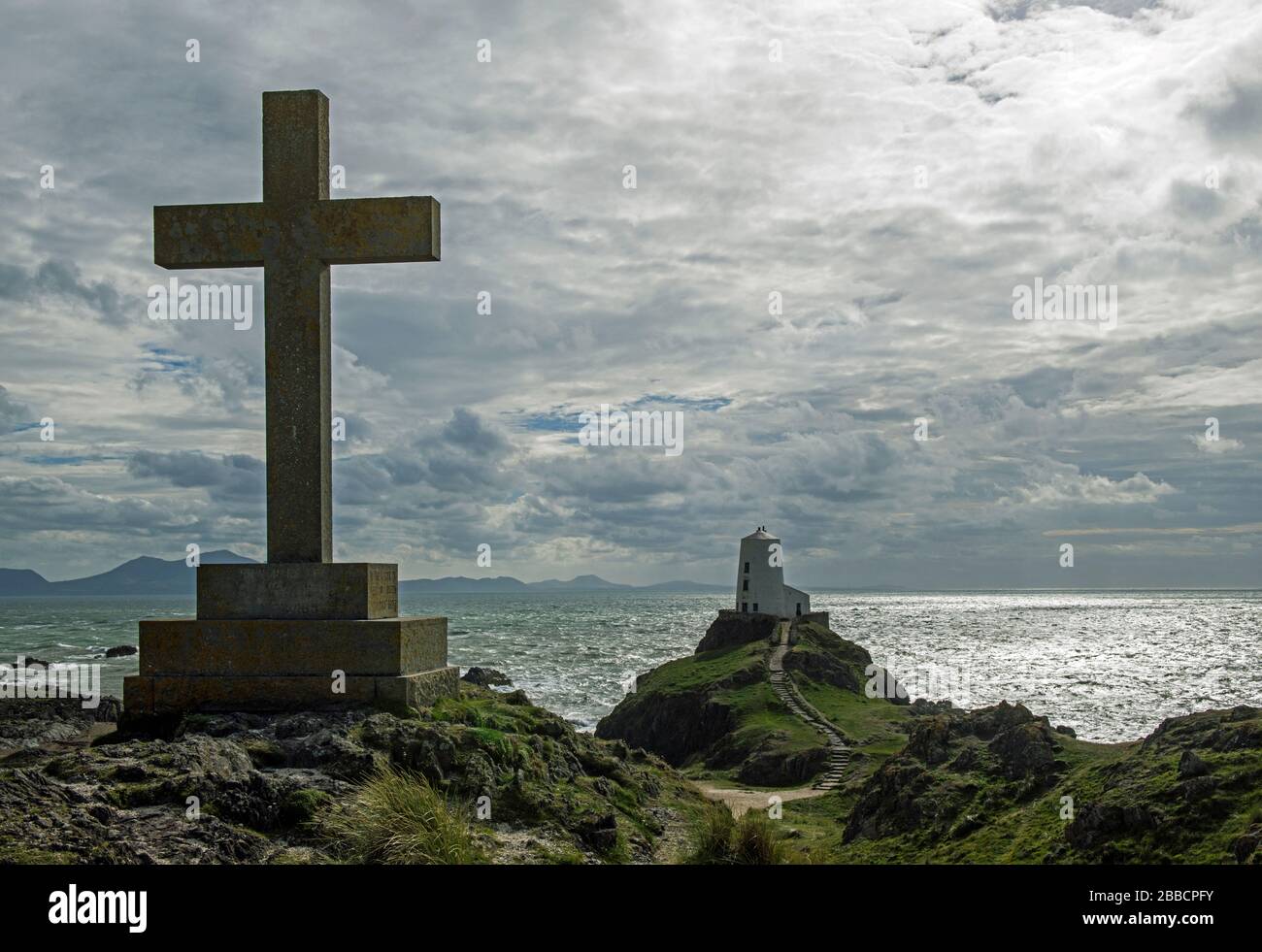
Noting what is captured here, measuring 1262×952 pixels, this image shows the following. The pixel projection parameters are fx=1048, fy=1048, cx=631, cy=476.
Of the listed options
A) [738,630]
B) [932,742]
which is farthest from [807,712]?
[932,742]

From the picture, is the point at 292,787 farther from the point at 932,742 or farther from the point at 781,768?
the point at 781,768

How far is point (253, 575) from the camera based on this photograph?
10.1 m

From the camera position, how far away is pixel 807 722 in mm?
41375

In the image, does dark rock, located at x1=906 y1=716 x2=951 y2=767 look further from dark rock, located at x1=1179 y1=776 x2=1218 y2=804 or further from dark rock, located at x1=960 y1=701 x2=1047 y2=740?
dark rock, located at x1=1179 y1=776 x2=1218 y2=804

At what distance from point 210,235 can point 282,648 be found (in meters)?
4.30

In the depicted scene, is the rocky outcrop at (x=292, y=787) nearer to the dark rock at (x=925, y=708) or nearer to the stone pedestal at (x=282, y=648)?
the stone pedestal at (x=282, y=648)

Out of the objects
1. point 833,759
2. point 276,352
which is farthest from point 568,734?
point 833,759

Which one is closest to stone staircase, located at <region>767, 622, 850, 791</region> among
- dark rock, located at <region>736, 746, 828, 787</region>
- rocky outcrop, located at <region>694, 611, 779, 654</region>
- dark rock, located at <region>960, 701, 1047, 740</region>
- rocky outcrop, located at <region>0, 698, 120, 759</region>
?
dark rock, located at <region>736, 746, 828, 787</region>

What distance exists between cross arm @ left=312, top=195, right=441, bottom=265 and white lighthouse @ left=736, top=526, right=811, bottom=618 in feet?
177

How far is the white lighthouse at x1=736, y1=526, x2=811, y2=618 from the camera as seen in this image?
2480 inches

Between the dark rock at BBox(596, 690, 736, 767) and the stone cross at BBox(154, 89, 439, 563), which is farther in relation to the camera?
the dark rock at BBox(596, 690, 736, 767)

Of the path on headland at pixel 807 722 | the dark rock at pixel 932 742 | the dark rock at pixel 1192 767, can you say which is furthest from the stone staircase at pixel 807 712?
the dark rock at pixel 1192 767
